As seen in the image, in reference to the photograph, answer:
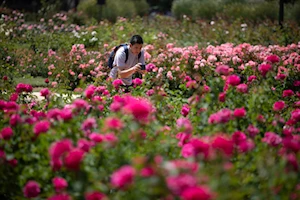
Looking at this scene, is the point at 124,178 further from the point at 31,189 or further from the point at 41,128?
the point at 41,128

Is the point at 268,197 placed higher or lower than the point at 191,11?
higher

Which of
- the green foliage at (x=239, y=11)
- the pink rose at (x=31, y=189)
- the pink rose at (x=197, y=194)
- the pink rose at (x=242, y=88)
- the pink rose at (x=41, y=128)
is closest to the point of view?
the pink rose at (x=197, y=194)

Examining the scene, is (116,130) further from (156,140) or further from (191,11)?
(191,11)

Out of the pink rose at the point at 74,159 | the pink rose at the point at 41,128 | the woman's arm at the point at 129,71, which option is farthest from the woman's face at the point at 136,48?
the pink rose at the point at 74,159

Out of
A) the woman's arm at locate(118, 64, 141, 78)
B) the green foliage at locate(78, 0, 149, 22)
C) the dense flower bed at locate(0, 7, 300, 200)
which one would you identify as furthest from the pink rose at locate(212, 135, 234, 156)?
the green foliage at locate(78, 0, 149, 22)

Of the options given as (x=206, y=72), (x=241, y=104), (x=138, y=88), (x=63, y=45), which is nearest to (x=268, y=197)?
(x=241, y=104)

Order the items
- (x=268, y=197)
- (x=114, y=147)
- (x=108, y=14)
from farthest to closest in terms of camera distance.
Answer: (x=108, y=14), (x=114, y=147), (x=268, y=197)

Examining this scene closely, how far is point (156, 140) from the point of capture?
313cm

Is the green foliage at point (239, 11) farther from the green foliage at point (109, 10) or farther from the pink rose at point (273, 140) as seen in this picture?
the pink rose at point (273, 140)

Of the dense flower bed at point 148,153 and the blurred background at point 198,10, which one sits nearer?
the dense flower bed at point 148,153

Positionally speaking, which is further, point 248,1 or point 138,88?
point 248,1

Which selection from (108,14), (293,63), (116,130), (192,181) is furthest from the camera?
(108,14)

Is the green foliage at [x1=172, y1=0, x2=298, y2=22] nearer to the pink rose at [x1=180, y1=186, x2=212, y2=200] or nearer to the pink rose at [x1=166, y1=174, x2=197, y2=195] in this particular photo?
the pink rose at [x1=166, y1=174, x2=197, y2=195]

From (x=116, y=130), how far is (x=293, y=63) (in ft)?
16.7
